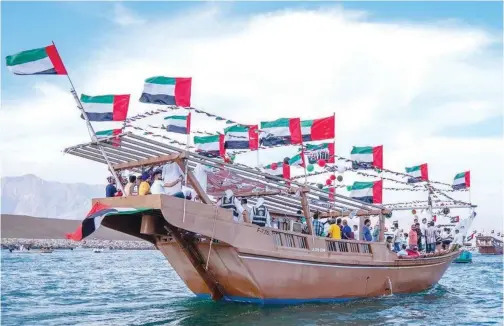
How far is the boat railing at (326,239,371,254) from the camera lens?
688 inches

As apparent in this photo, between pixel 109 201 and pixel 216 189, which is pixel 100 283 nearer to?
pixel 216 189

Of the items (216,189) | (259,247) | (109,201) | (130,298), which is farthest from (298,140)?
(130,298)

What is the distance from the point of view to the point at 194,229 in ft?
46.1

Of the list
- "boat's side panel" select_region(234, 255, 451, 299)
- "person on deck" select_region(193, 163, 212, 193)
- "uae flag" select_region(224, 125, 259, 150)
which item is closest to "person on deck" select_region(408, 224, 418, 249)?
"boat's side panel" select_region(234, 255, 451, 299)

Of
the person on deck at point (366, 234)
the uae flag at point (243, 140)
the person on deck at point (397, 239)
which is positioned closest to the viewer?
the uae flag at point (243, 140)

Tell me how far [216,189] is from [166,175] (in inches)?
142

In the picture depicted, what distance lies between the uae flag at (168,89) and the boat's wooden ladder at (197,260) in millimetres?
3441

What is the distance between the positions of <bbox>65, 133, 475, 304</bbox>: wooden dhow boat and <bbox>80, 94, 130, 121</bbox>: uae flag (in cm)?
73

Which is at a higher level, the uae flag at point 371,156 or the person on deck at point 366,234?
the uae flag at point 371,156

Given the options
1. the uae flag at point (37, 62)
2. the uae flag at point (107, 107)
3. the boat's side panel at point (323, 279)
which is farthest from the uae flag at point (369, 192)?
the uae flag at point (37, 62)

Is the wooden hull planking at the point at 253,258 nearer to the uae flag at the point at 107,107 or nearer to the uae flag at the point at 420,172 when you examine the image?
the uae flag at the point at 107,107

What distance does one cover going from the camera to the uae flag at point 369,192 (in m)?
20.9

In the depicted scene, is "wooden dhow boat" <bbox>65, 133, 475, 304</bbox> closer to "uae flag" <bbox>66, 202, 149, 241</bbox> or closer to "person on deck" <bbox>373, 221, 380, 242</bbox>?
"uae flag" <bbox>66, 202, 149, 241</bbox>

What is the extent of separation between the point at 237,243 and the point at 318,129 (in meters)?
6.62
